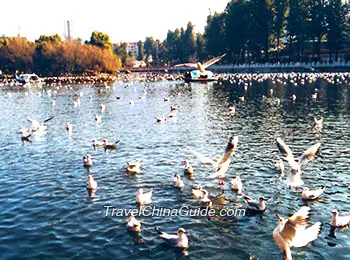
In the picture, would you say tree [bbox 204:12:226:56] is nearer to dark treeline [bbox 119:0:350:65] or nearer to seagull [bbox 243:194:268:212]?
dark treeline [bbox 119:0:350:65]

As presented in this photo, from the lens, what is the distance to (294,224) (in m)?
9.44

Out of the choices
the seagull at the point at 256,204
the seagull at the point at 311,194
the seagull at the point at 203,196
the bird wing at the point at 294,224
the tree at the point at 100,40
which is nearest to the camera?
the bird wing at the point at 294,224

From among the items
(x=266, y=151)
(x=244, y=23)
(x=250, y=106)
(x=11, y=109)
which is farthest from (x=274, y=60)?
(x=266, y=151)

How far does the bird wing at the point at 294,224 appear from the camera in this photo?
30.1 feet

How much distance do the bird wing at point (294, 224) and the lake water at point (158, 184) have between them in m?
1.68

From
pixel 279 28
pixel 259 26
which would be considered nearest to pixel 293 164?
pixel 279 28

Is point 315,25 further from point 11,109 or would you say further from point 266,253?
point 266,253

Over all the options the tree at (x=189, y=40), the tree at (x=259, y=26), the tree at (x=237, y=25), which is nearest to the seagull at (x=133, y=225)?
the tree at (x=259, y=26)

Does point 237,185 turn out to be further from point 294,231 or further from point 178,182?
point 294,231

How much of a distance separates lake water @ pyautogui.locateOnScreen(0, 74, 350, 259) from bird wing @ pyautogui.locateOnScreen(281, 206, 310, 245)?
168 centimetres

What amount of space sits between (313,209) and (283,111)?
25395mm

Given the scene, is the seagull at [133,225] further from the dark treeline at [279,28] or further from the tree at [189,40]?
the tree at [189,40]

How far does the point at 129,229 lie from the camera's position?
1311 centimetres

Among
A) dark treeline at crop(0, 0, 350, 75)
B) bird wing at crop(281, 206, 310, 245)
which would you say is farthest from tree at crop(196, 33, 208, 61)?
bird wing at crop(281, 206, 310, 245)
